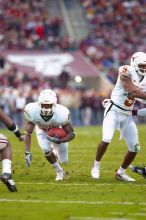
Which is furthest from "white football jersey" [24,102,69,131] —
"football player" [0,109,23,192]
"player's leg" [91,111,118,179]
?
"football player" [0,109,23,192]

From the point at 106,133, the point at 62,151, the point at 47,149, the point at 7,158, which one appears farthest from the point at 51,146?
the point at 7,158

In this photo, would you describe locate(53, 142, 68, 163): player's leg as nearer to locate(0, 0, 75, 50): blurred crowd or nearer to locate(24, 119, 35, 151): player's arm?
locate(24, 119, 35, 151): player's arm

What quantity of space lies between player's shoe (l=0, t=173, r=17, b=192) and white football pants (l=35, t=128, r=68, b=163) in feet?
4.29

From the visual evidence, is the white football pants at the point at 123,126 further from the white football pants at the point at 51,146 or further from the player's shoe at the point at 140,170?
the white football pants at the point at 51,146

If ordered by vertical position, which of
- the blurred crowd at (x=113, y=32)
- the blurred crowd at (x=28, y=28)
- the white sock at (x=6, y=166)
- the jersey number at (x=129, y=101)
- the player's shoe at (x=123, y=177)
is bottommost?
the blurred crowd at (x=113, y=32)

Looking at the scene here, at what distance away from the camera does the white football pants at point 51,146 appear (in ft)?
36.6

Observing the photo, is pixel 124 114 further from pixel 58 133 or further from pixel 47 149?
pixel 47 149

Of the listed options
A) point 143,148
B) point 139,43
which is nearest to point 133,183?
point 143,148

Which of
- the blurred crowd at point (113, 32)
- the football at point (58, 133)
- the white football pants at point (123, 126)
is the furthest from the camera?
the blurred crowd at point (113, 32)

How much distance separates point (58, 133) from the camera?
11.1 m

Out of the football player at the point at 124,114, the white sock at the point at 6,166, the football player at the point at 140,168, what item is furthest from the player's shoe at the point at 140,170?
the white sock at the point at 6,166

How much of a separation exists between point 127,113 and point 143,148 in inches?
230

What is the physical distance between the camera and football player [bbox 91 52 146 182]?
36.8 feet

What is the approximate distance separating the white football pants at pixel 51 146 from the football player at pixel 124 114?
1.94 ft
